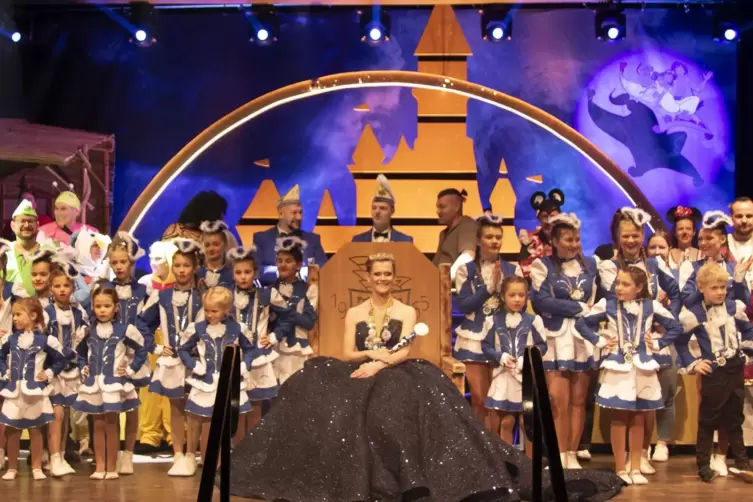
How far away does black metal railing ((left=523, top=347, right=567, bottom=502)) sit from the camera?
165 inches

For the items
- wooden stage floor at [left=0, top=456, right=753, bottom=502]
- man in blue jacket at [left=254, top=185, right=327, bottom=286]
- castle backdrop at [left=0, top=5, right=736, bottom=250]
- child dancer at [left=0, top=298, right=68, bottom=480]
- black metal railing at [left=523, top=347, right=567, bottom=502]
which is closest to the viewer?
black metal railing at [left=523, top=347, right=567, bottom=502]

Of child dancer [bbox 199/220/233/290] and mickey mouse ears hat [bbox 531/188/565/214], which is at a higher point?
Result: mickey mouse ears hat [bbox 531/188/565/214]

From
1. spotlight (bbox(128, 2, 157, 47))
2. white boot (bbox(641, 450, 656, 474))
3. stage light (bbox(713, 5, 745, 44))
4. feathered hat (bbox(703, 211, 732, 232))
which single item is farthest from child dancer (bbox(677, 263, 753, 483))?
spotlight (bbox(128, 2, 157, 47))

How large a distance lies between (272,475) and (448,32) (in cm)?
488

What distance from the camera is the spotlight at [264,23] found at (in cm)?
912

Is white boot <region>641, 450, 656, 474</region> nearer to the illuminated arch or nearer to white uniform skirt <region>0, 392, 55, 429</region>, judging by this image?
the illuminated arch

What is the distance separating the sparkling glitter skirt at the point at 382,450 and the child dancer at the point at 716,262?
1707 mm

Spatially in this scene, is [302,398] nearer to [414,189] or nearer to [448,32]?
[414,189]

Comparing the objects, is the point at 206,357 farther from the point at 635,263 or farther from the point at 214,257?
the point at 635,263

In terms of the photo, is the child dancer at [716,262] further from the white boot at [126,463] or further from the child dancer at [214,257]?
the white boot at [126,463]

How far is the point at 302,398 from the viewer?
572 cm

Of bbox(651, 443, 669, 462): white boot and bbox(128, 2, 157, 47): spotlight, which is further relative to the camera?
bbox(128, 2, 157, 47): spotlight

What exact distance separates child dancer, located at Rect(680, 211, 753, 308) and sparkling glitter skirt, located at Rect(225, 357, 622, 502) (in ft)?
5.60

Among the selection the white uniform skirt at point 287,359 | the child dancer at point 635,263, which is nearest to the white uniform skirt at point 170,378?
the white uniform skirt at point 287,359
